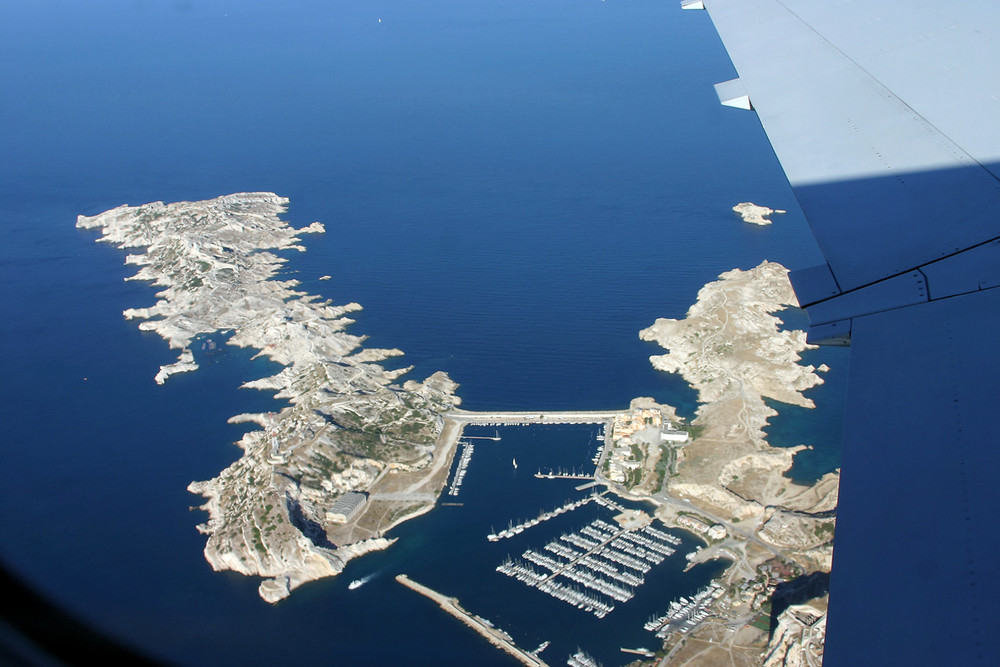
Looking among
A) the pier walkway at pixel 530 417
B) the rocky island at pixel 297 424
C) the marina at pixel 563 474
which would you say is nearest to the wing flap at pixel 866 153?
the marina at pixel 563 474

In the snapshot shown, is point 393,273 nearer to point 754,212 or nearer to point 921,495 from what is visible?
point 754,212

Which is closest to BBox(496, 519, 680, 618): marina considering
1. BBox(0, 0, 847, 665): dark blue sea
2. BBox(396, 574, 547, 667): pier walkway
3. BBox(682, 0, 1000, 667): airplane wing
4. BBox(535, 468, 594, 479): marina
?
BBox(0, 0, 847, 665): dark blue sea

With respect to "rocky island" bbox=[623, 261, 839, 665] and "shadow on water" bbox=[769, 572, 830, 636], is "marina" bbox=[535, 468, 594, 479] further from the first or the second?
"shadow on water" bbox=[769, 572, 830, 636]

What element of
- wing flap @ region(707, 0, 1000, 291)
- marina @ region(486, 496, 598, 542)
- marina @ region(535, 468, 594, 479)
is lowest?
marina @ region(486, 496, 598, 542)

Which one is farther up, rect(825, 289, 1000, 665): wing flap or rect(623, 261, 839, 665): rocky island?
rect(825, 289, 1000, 665): wing flap

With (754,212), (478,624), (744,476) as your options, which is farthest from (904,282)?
(754,212)

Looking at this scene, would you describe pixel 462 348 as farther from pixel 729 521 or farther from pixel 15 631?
pixel 15 631

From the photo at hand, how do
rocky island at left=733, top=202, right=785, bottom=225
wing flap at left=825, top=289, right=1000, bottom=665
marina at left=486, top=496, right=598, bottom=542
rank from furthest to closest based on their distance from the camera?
1. rocky island at left=733, top=202, right=785, bottom=225
2. marina at left=486, top=496, right=598, bottom=542
3. wing flap at left=825, top=289, right=1000, bottom=665

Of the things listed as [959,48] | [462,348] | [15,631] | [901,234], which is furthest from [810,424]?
[15,631]
